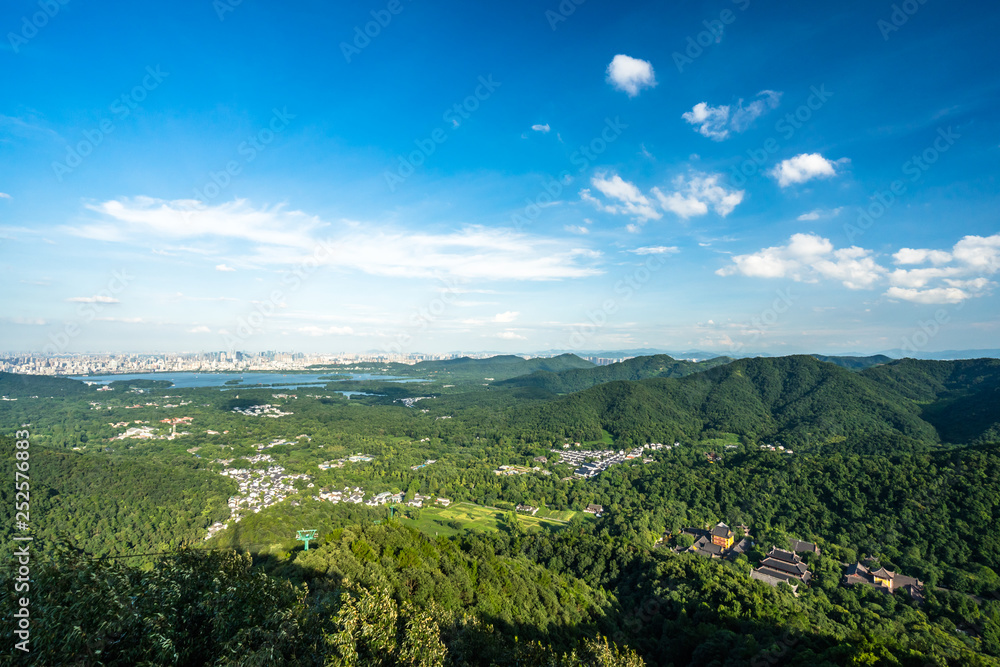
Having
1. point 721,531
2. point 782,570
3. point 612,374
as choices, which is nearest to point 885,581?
point 782,570

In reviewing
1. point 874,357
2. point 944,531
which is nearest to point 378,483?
point 944,531

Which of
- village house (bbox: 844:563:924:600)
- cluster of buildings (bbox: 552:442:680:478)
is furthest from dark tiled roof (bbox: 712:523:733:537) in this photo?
cluster of buildings (bbox: 552:442:680:478)

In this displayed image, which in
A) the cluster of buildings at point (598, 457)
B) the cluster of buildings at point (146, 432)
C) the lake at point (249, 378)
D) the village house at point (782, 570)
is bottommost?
the cluster of buildings at point (598, 457)

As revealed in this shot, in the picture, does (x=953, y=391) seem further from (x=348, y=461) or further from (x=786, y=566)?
(x=348, y=461)

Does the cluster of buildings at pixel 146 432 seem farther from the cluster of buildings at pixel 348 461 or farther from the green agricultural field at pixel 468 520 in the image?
the green agricultural field at pixel 468 520

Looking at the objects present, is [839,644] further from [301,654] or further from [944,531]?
[944,531]

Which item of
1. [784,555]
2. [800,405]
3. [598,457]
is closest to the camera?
[784,555]

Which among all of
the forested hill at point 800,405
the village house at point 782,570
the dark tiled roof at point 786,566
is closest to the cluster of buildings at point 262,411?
the forested hill at point 800,405
